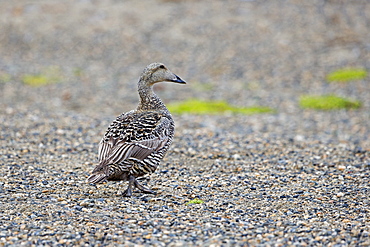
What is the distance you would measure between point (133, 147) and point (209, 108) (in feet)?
36.0

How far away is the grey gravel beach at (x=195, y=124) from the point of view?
309 inches

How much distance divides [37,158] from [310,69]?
15713mm

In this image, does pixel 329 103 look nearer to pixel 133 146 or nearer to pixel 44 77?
pixel 44 77

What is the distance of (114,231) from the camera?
7477 mm

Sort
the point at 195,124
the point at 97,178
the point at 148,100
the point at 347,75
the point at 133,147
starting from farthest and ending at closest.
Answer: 1. the point at 347,75
2. the point at 195,124
3. the point at 148,100
4. the point at 133,147
5. the point at 97,178

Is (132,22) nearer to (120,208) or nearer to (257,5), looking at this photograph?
(257,5)

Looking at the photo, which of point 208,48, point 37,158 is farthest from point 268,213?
point 208,48

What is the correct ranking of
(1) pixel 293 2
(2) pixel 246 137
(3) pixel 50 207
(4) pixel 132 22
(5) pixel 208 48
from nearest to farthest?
(3) pixel 50 207, (2) pixel 246 137, (5) pixel 208 48, (4) pixel 132 22, (1) pixel 293 2

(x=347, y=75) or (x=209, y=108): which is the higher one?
(x=347, y=75)

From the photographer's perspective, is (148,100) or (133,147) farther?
(148,100)

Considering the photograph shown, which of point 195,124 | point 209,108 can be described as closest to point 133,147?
point 195,124

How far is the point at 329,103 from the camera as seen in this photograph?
65.7 ft

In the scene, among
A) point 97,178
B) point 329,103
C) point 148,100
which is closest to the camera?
point 97,178

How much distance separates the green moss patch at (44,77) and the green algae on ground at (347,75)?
1153cm
